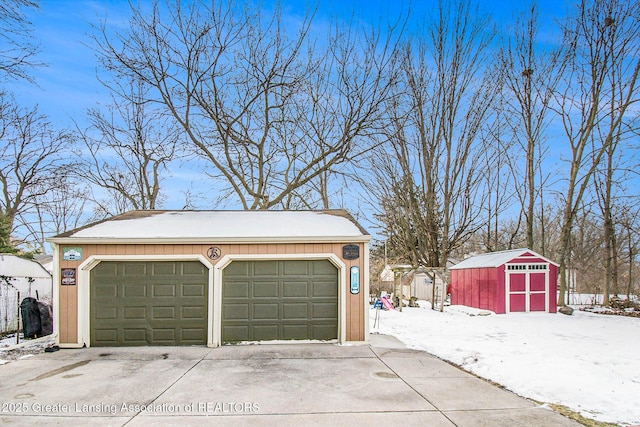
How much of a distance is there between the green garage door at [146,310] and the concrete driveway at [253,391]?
2.52 ft

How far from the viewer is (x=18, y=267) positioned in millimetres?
11125

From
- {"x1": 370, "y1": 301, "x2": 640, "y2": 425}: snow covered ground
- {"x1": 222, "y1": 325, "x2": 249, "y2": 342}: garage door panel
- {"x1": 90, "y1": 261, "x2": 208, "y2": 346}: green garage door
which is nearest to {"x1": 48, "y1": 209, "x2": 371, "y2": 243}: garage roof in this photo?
{"x1": 90, "y1": 261, "x2": 208, "y2": 346}: green garage door

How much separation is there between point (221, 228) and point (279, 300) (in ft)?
7.11

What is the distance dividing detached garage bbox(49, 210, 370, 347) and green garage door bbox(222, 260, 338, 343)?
22 millimetres

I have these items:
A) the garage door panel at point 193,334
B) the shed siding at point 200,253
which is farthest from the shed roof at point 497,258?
the garage door panel at point 193,334

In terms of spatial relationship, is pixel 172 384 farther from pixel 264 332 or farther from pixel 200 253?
pixel 200 253

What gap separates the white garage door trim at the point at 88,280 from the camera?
30.2 feet

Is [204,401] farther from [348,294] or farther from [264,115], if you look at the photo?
[264,115]

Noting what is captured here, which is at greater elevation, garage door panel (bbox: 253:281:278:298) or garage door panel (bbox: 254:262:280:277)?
garage door panel (bbox: 254:262:280:277)

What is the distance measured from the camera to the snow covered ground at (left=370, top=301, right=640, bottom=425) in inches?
222

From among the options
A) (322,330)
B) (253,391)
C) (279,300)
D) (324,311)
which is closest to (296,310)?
(279,300)

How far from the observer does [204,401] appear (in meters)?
5.45

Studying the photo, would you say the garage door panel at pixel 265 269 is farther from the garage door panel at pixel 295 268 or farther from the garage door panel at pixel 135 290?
the garage door panel at pixel 135 290

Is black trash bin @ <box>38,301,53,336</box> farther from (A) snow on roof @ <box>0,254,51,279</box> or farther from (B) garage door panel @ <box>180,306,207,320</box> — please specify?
(B) garage door panel @ <box>180,306,207,320</box>
